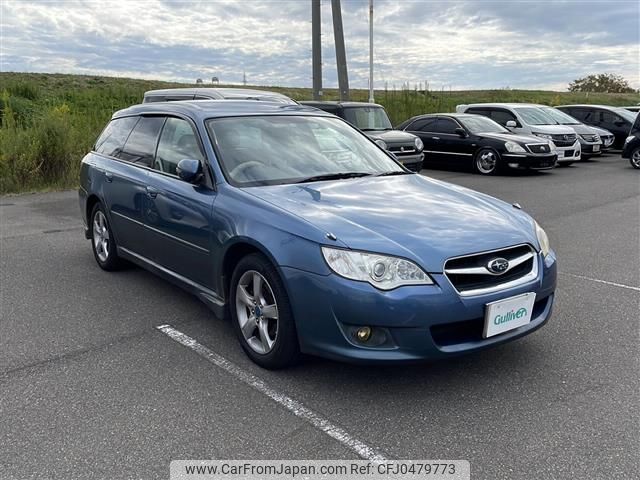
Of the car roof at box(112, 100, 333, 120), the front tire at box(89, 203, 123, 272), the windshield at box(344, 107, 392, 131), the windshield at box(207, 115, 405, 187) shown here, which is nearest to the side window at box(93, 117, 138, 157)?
the car roof at box(112, 100, 333, 120)

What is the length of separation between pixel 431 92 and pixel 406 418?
20.7 meters

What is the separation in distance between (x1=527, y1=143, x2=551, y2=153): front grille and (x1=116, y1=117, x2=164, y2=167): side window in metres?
10.5

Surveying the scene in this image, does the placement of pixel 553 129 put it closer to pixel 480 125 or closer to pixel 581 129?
pixel 480 125

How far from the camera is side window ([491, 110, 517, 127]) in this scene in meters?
16.1

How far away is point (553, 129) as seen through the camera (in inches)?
600

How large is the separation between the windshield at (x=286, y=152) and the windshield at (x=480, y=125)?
10.3 meters

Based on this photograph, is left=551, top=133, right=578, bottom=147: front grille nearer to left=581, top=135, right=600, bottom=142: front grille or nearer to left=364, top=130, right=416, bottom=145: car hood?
left=581, top=135, right=600, bottom=142: front grille

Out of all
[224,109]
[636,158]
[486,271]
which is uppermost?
[224,109]

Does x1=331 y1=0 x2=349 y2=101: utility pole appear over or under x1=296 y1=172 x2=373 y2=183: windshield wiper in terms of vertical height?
over

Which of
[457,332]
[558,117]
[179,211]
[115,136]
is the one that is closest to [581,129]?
[558,117]

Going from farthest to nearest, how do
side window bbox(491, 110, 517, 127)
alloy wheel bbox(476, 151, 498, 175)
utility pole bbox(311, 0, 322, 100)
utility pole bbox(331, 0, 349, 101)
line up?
utility pole bbox(331, 0, 349, 101) → utility pole bbox(311, 0, 322, 100) → side window bbox(491, 110, 517, 127) → alloy wheel bbox(476, 151, 498, 175)

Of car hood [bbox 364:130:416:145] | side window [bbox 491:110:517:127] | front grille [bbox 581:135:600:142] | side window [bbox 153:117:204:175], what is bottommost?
front grille [bbox 581:135:600:142]

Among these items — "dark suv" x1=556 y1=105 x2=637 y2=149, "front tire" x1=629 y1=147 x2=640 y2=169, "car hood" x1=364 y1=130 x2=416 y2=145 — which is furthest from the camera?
"dark suv" x1=556 y1=105 x2=637 y2=149

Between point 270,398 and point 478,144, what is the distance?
39.1ft
